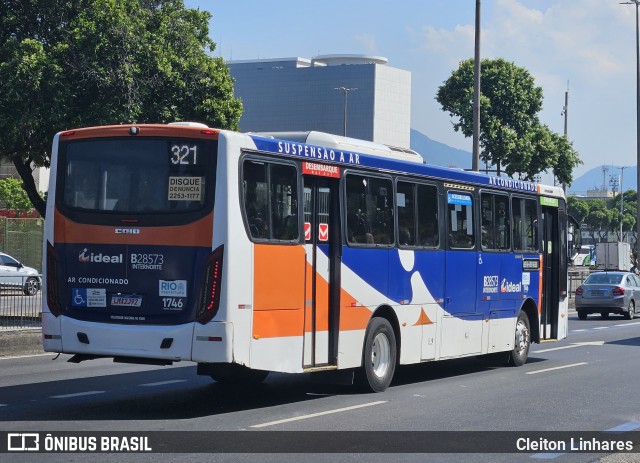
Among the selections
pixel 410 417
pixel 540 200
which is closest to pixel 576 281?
pixel 540 200

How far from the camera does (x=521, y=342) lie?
1931cm

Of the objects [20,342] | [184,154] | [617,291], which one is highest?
[184,154]

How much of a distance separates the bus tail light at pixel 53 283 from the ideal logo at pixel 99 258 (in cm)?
37

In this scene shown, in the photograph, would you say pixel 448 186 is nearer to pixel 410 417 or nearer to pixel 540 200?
pixel 540 200

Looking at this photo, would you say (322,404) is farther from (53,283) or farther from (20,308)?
(20,308)

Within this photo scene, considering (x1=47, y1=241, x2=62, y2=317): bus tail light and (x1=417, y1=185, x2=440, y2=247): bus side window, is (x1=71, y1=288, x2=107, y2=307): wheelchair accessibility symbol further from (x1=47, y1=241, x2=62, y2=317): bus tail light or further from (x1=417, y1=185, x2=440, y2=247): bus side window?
(x1=417, y1=185, x2=440, y2=247): bus side window

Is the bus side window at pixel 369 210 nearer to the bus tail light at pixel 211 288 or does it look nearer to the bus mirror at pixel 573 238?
the bus tail light at pixel 211 288

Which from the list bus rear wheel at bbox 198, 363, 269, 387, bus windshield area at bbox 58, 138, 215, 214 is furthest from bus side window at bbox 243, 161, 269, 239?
bus rear wheel at bbox 198, 363, 269, 387


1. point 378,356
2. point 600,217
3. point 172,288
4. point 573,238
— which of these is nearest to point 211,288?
point 172,288

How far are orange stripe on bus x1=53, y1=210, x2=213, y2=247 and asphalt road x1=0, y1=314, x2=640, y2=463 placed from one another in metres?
1.88

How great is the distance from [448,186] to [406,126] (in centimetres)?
15081

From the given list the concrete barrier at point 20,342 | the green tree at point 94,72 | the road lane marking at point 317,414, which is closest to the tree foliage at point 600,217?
the green tree at point 94,72

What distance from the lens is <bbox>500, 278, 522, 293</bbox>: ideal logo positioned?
1839 centimetres

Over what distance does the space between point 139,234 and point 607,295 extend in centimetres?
2653
